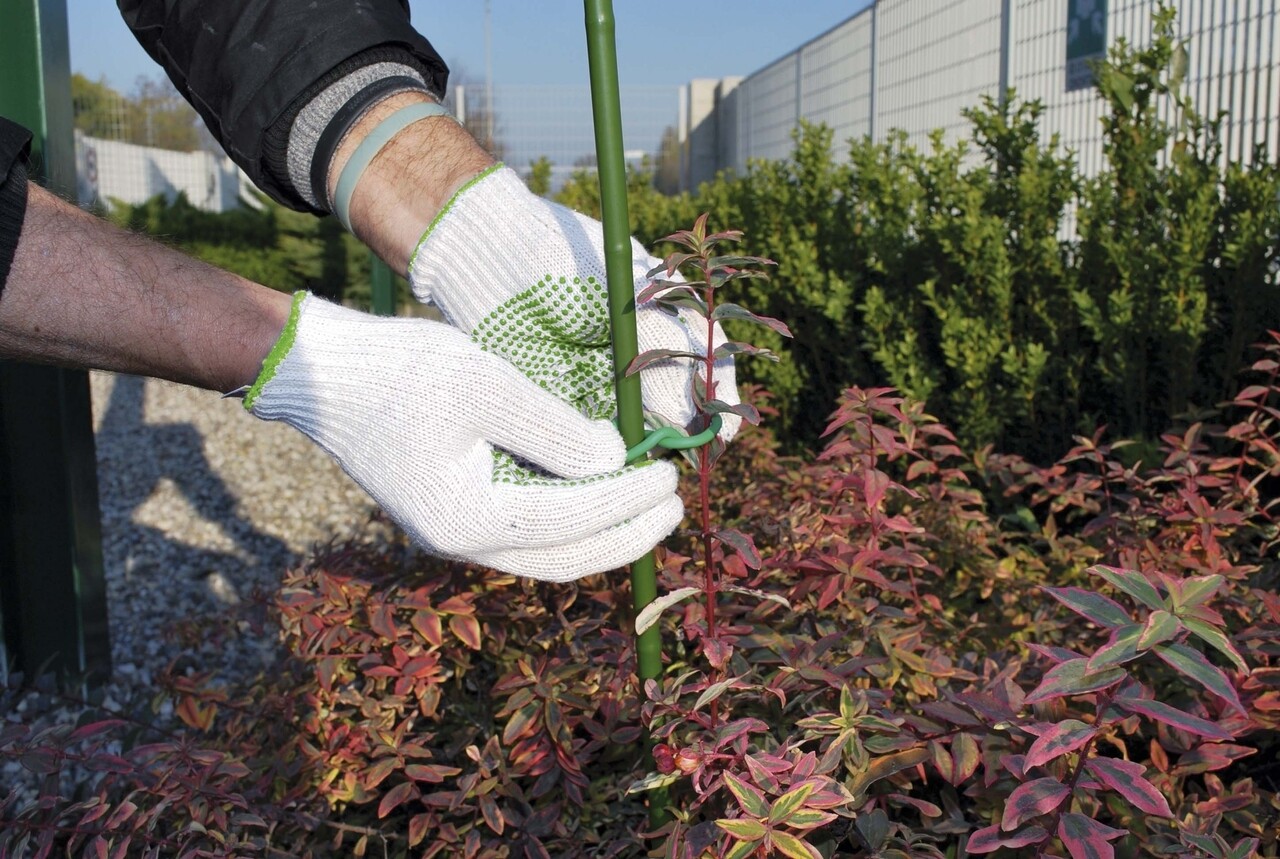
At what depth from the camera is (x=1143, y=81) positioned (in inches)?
122

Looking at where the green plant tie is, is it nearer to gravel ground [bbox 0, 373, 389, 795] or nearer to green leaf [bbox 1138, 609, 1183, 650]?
green leaf [bbox 1138, 609, 1183, 650]

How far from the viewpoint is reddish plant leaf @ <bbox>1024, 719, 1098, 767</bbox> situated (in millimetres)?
886

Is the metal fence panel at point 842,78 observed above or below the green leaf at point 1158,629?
above

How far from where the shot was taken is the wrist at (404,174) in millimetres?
1472

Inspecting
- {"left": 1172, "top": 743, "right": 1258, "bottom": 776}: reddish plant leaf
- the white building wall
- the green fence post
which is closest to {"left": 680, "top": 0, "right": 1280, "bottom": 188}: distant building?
{"left": 1172, "top": 743, "right": 1258, "bottom": 776}: reddish plant leaf

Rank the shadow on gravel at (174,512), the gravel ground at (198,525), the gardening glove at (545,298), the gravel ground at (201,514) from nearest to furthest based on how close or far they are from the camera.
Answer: the gardening glove at (545,298) → the gravel ground at (198,525) → the gravel ground at (201,514) → the shadow on gravel at (174,512)

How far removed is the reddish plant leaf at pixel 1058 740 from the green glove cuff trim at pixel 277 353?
34.2 inches

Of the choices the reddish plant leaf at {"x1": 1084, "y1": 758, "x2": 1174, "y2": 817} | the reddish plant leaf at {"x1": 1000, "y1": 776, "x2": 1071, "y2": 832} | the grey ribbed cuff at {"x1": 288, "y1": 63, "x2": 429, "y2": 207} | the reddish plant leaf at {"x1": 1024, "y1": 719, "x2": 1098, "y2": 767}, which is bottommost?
the reddish plant leaf at {"x1": 1000, "y1": 776, "x2": 1071, "y2": 832}

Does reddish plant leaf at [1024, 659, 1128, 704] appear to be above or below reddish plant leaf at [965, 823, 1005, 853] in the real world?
above

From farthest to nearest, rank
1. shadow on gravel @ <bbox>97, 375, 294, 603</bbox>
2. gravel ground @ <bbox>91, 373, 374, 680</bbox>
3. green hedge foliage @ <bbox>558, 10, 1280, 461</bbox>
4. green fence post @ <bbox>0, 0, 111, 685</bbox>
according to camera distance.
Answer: shadow on gravel @ <bbox>97, 375, 294, 603</bbox> → gravel ground @ <bbox>91, 373, 374, 680</bbox> → green hedge foliage @ <bbox>558, 10, 1280, 461</bbox> → green fence post @ <bbox>0, 0, 111, 685</bbox>

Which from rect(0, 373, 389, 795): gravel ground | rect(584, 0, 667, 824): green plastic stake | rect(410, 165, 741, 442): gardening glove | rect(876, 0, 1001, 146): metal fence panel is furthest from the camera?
rect(876, 0, 1001, 146): metal fence panel

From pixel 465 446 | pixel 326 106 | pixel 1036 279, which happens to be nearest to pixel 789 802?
pixel 465 446

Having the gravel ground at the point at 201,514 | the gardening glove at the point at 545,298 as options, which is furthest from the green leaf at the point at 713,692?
the gravel ground at the point at 201,514

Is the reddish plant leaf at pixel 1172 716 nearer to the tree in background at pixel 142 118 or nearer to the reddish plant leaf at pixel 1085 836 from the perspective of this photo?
the reddish plant leaf at pixel 1085 836
